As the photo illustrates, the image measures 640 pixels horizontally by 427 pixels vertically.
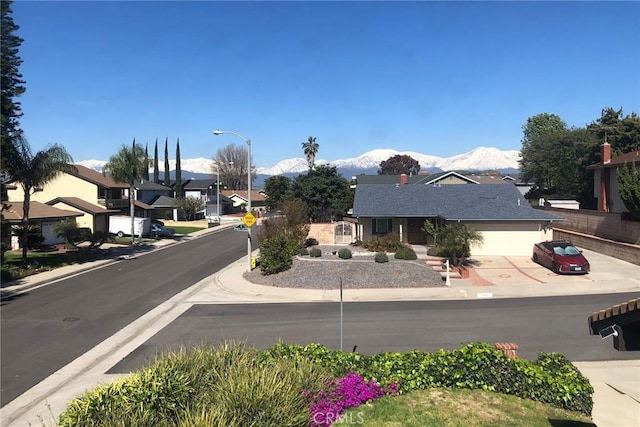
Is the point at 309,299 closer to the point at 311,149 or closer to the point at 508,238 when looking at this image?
the point at 508,238

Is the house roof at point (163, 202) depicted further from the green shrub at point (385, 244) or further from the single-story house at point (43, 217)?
the green shrub at point (385, 244)

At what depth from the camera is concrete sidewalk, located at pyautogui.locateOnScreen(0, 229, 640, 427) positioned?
388 inches

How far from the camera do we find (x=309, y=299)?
20547mm

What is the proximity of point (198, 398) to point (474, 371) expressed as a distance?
17.7ft

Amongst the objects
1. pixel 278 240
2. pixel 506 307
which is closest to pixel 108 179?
pixel 278 240

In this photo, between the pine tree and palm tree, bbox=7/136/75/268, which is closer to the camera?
palm tree, bbox=7/136/75/268

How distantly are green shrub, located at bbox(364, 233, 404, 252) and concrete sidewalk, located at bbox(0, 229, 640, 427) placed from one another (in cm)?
186

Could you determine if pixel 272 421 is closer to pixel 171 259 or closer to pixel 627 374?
pixel 627 374

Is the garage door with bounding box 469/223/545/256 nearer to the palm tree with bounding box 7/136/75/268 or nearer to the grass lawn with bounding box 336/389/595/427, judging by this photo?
the grass lawn with bounding box 336/389/595/427

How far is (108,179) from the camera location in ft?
174

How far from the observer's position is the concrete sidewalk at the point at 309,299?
9.85 m

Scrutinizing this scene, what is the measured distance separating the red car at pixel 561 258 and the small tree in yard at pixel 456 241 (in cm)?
406

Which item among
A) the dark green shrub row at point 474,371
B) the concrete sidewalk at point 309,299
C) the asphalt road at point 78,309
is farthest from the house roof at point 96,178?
the dark green shrub row at point 474,371

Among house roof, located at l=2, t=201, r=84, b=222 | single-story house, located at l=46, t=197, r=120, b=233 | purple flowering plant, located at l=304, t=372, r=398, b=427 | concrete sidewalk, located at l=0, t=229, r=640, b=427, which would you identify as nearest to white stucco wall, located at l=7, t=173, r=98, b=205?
single-story house, located at l=46, t=197, r=120, b=233
